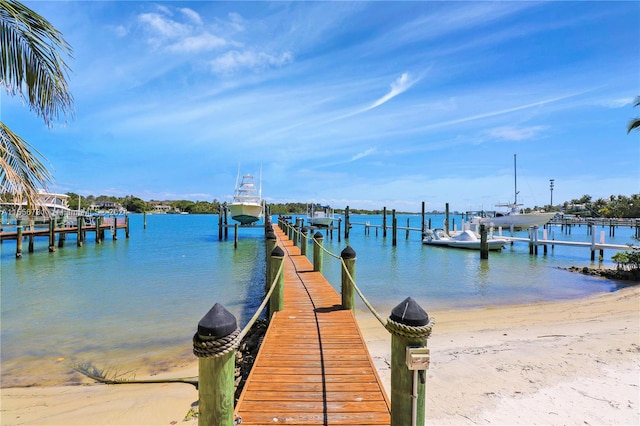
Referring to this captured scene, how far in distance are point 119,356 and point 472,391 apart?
7928mm

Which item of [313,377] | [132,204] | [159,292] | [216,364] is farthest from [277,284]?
[132,204]

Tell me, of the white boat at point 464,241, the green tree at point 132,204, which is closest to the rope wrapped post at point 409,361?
the white boat at point 464,241

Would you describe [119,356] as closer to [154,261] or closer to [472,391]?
[472,391]

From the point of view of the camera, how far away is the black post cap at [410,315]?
259 centimetres

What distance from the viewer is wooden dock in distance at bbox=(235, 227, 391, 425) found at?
3.63 m

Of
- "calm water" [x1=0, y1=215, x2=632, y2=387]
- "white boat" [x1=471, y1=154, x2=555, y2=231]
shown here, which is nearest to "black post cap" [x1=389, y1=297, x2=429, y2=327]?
"calm water" [x1=0, y1=215, x2=632, y2=387]

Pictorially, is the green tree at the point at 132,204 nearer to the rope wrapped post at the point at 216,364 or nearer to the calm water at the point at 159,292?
the calm water at the point at 159,292

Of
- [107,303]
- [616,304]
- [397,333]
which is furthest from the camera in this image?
[107,303]

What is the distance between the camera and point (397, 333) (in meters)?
2.67

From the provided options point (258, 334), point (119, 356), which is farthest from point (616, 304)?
point (119, 356)

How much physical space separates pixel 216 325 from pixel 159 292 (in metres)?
14.3

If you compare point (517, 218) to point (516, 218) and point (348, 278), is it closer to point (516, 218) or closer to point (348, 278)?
point (516, 218)

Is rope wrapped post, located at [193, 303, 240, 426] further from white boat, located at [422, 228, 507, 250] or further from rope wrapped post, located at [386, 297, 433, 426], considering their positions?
white boat, located at [422, 228, 507, 250]

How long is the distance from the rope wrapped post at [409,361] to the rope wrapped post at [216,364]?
126cm
